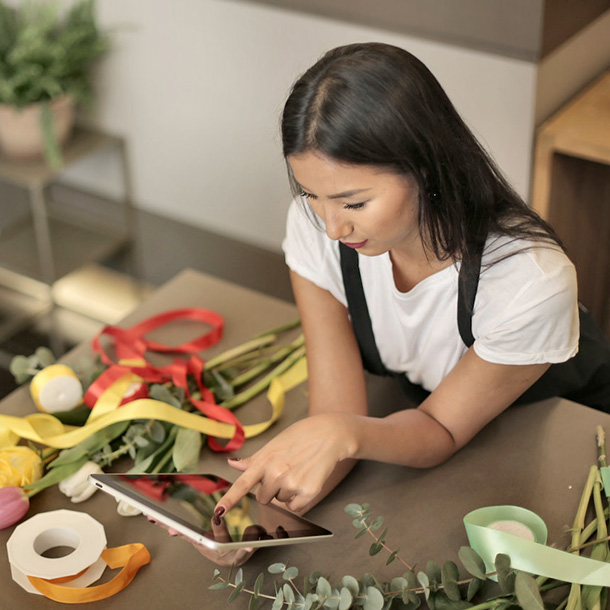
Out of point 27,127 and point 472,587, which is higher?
point 472,587

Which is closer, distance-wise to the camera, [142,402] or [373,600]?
[373,600]

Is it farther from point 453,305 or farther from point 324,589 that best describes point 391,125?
point 324,589

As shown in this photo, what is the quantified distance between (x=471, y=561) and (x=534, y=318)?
1.25 feet

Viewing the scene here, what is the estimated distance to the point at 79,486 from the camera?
53.2 inches

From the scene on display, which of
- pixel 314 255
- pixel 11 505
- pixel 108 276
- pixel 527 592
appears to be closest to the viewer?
pixel 527 592

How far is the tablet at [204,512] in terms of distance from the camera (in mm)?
1132

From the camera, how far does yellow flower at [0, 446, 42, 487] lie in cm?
135

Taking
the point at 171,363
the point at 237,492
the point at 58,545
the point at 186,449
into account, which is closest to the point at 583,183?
the point at 171,363

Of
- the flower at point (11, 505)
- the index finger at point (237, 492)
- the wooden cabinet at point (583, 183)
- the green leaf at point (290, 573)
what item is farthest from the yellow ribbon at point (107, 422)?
the wooden cabinet at point (583, 183)

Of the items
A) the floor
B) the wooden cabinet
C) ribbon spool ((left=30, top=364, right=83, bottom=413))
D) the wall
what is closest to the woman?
ribbon spool ((left=30, top=364, right=83, bottom=413))

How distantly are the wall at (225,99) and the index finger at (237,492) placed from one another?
1481 millimetres

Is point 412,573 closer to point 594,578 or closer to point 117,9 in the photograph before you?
point 594,578

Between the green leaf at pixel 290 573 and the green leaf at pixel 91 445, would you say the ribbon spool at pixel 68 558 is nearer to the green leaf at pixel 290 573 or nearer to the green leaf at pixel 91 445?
the green leaf at pixel 91 445

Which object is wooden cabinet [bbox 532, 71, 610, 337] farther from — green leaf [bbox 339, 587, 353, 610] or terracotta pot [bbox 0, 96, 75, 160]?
terracotta pot [bbox 0, 96, 75, 160]
